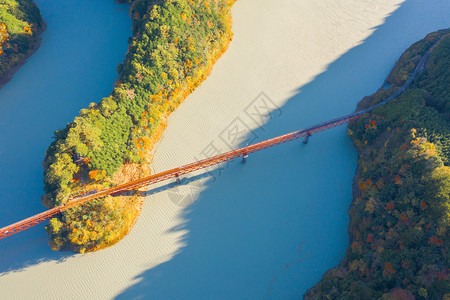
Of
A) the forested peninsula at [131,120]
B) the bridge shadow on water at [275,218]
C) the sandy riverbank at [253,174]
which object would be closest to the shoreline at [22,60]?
the forested peninsula at [131,120]

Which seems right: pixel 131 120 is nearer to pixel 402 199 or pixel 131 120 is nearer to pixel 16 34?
pixel 16 34

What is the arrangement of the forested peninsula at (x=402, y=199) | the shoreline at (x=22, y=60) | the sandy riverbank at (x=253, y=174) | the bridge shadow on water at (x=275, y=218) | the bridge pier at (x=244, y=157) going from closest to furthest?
the forested peninsula at (x=402, y=199)
the bridge shadow on water at (x=275, y=218)
the sandy riverbank at (x=253, y=174)
the bridge pier at (x=244, y=157)
the shoreline at (x=22, y=60)

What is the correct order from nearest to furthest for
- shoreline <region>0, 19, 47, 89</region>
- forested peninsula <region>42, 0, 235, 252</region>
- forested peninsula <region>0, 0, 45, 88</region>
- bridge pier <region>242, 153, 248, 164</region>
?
1. forested peninsula <region>42, 0, 235, 252</region>
2. bridge pier <region>242, 153, 248, 164</region>
3. forested peninsula <region>0, 0, 45, 88</region>
4. shoreline <region>0, 19, 47, 89</region>

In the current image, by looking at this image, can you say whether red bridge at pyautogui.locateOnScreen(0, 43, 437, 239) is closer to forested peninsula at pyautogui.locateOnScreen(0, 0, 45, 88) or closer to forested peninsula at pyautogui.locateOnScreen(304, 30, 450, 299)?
forested peninsula at pyautogui.locateOnScreen(304, 30, 450, 299)

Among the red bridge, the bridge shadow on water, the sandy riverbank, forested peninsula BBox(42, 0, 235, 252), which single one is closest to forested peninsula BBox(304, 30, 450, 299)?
the red bridge

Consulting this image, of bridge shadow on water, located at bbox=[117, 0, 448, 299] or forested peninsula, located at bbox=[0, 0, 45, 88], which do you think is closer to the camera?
bridge shadow on water, located at bbox=[117, 0, 448, 299]

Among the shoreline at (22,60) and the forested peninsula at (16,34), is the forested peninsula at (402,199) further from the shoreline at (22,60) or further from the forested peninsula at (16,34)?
the forested peninsula at (16,34)
